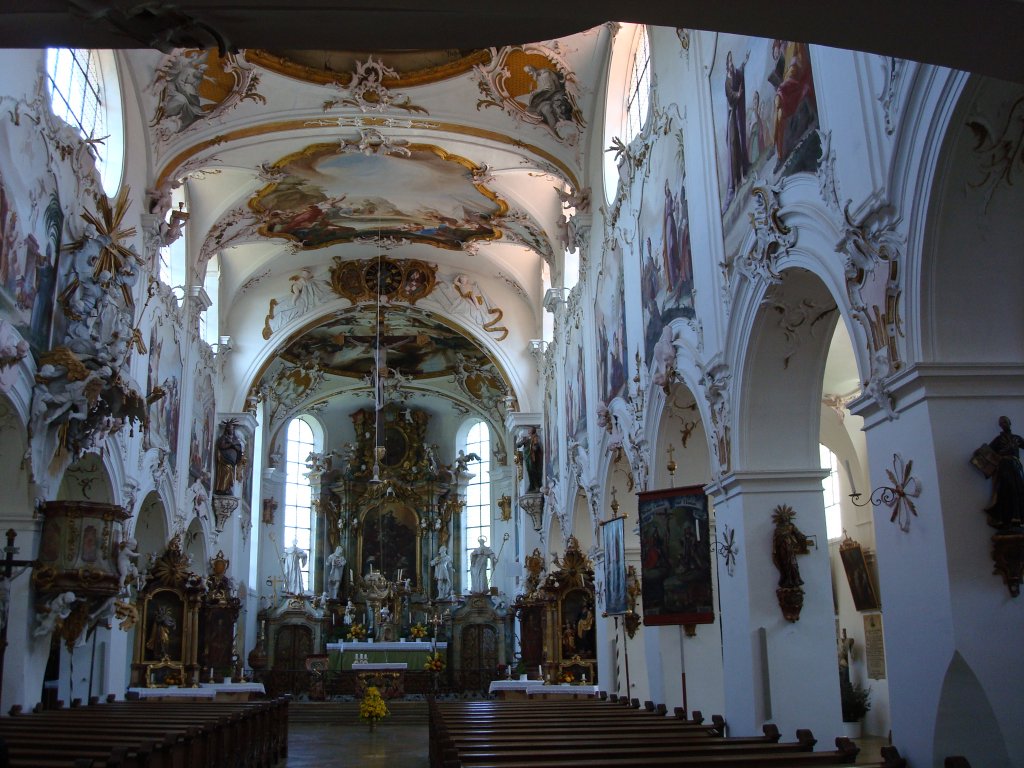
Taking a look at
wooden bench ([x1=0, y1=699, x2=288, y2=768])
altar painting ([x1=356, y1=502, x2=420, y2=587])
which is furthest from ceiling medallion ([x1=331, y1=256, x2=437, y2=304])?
wooden bench ([x1=0, y1=699, x2=288, y2=768])

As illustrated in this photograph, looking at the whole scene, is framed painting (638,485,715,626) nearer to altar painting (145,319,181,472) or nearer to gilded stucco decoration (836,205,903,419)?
gilded stucco decoration (836,205,903,419)

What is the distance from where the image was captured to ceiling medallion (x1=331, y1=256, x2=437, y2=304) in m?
22.5

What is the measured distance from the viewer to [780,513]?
29.1 ft

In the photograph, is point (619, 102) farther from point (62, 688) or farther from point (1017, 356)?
point (62, 688)

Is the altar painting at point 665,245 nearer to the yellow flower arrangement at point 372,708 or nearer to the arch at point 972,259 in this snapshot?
the arch at point 972,259

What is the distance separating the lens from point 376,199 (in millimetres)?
19469

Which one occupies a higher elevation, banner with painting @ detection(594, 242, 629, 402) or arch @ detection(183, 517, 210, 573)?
banner with painting @ detection(594, 242, 629, 402)

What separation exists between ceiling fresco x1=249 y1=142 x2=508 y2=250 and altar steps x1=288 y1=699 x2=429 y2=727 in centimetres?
958

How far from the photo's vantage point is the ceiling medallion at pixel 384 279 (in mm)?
22531

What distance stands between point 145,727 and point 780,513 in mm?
5687

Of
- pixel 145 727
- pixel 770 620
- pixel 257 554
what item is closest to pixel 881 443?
pixel 770 620

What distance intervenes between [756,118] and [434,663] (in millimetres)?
16938

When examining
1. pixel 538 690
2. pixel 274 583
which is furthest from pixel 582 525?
pixel 274 583

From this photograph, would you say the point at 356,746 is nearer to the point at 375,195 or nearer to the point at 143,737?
the point at 143,737
